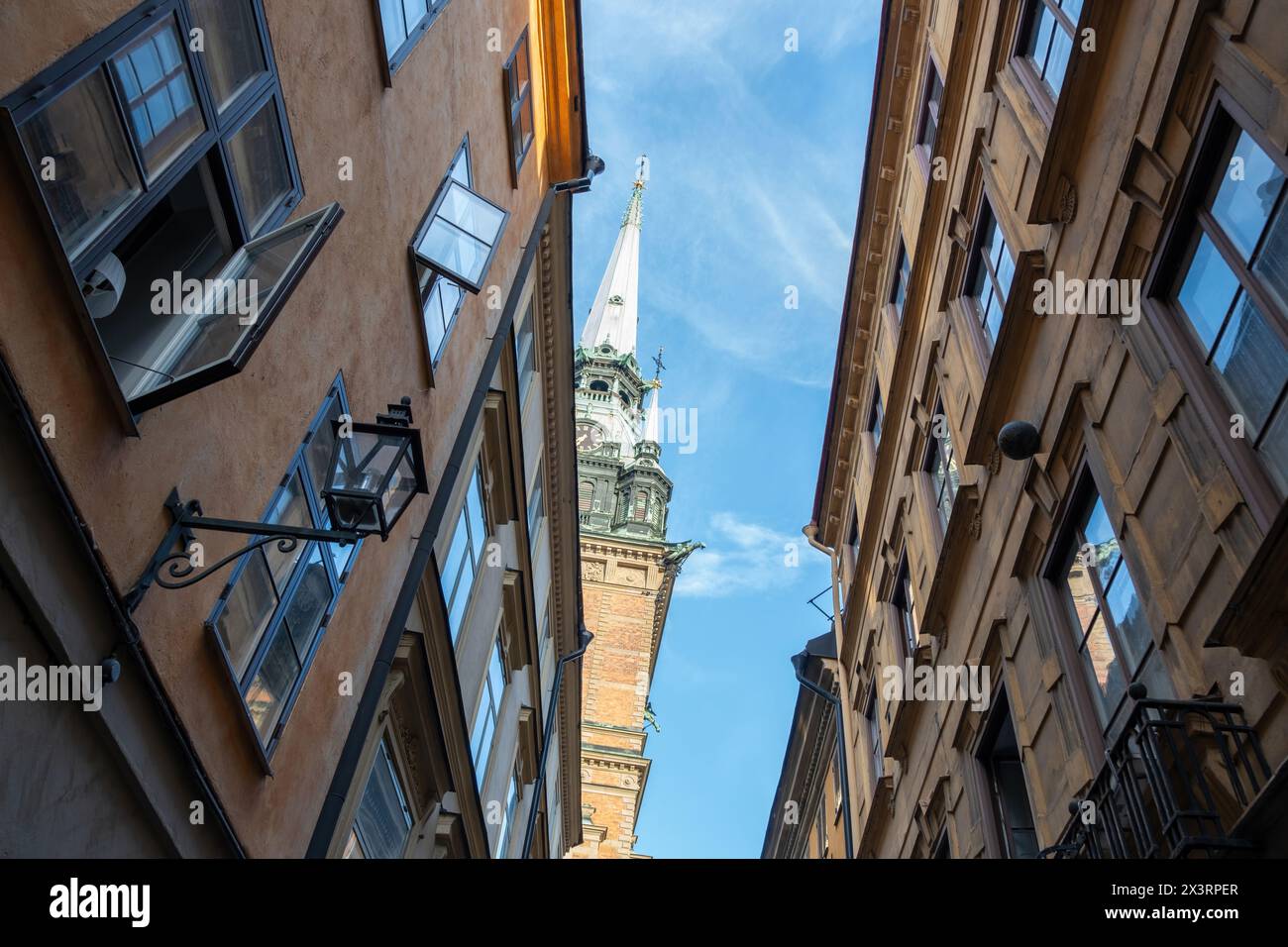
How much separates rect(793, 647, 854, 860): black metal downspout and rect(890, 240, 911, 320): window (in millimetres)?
7792

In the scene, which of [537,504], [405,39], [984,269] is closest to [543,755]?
[537,504]

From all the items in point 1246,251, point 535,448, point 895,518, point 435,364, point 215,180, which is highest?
point 535,448

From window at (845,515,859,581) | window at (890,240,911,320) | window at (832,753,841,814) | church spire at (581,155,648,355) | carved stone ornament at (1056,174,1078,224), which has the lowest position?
carved stone ornament at (1056,174,1078,224)

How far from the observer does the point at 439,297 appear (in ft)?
33.4

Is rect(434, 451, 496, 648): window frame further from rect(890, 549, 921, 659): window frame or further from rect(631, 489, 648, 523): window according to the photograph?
rect(631, 489, 648, 523): window

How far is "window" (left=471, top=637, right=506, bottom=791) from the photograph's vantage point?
536 inches

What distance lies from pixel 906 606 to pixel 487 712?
624cm

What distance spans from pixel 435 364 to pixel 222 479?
4.51 metres

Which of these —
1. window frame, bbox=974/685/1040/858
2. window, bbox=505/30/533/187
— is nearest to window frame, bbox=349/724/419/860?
window frame, bbox=974/685/1040/858

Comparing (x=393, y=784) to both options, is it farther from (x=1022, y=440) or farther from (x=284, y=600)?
(x=1022, y=440)

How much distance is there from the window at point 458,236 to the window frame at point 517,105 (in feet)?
11.6

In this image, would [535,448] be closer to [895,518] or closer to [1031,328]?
[895,518]

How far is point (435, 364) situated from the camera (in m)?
10.1

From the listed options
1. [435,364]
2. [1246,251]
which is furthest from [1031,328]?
[435,364]
